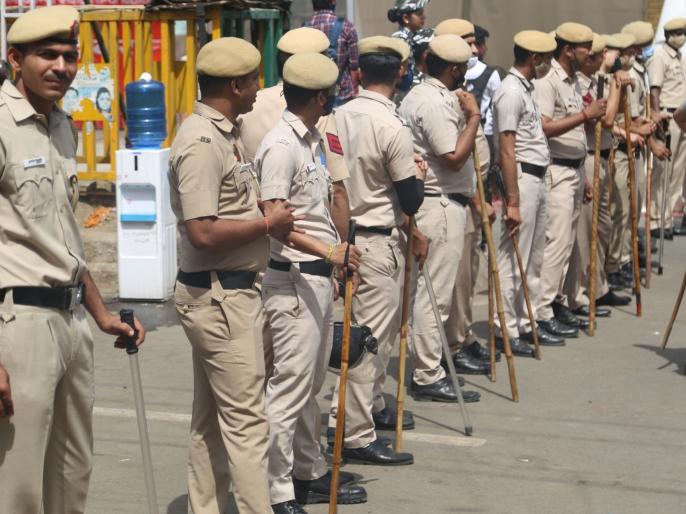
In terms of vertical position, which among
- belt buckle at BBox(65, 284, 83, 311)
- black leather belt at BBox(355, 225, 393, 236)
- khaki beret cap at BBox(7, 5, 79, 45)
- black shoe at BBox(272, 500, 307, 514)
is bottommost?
black shoe at BBox(272, 500, 307, 514)

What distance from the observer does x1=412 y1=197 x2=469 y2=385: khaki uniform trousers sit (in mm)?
7781

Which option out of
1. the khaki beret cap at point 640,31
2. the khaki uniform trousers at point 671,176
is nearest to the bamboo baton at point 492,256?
the khaki beret cap at point 640,31

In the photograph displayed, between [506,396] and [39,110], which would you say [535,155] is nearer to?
[506,396]

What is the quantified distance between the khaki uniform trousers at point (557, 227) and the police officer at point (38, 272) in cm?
576

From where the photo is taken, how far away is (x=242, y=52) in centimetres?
504

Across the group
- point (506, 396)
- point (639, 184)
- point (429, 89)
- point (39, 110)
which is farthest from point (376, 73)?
point (639, 184)

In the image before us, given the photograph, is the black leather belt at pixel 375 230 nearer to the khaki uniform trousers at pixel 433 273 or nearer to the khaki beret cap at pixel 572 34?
the khaki uniform trousers at pixel 433 273

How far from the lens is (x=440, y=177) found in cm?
778

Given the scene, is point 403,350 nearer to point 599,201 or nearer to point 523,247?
point 523,247

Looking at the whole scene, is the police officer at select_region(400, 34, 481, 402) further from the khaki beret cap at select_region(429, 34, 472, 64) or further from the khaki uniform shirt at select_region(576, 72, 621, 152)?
the khaki uniform shirt at select_region(576, 72, 621, 152)

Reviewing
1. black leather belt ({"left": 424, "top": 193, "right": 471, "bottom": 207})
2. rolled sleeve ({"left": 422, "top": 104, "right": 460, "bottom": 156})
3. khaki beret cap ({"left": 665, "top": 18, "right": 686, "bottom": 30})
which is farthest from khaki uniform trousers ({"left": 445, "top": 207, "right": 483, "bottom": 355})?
khaki beret cap ({"left": 665, "top": 18, "right": 686, "bottom": 30})

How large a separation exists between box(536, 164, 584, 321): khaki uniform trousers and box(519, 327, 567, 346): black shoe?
0.19 m

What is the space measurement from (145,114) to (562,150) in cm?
329

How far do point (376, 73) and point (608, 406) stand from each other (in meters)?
2.53
